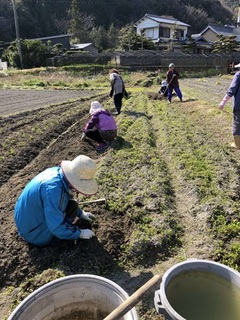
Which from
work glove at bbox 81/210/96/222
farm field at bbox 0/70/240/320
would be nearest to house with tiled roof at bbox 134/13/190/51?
farm field at bbox 0/70/240/320

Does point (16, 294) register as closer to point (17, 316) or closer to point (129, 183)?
point (17, 316)

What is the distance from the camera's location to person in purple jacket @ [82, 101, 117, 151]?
7492 millimetres

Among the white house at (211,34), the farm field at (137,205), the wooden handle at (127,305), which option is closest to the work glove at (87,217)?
the farm field at (137,205)

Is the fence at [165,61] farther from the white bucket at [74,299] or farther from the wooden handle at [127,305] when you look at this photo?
the wooden handle at [127,305]

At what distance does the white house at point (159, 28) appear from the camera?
5428 centimetres

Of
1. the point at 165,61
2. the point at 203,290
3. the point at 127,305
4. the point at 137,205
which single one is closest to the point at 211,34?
the point at 165,61

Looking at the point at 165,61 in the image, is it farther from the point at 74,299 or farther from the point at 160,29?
the point at 74,299

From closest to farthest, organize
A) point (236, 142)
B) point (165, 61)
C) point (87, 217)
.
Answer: point (87, 217) → point (236, 142) → point (165, 61)

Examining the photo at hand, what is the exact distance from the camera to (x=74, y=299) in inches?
100

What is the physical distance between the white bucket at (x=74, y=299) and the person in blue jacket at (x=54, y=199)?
0.85 meters

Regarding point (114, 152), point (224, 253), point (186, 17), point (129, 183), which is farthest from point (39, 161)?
point (186, 17)

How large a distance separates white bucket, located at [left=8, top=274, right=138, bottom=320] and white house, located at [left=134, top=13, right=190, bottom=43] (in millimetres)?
54879

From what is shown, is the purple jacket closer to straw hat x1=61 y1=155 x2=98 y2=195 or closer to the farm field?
the farm field

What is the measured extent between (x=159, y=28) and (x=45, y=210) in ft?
188
